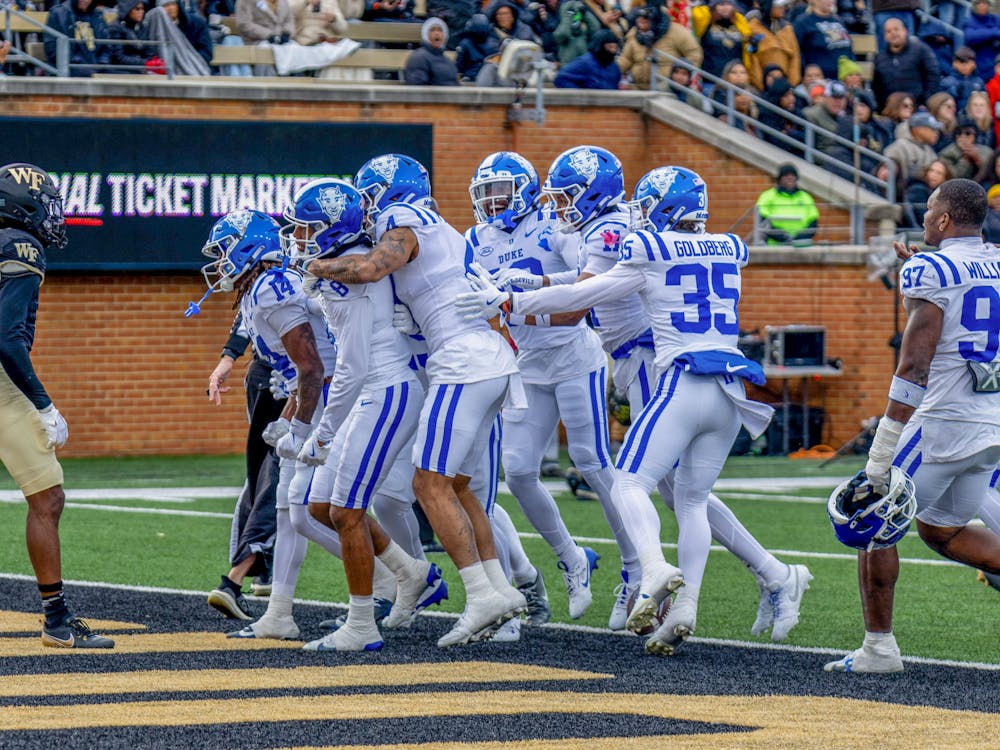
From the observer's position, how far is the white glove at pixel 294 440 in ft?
25.9

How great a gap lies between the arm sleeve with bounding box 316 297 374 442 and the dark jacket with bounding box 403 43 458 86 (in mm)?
12641

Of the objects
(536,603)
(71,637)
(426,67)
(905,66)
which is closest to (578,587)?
(536,603)

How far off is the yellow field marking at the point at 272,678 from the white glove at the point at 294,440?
102 cm

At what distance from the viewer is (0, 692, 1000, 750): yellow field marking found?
18.5 feet

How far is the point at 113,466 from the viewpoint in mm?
17906

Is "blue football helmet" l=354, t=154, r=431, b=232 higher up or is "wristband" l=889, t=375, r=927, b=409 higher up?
"blue football helmet" l=354, t=154, r=431, b=232

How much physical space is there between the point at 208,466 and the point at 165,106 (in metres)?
3.69

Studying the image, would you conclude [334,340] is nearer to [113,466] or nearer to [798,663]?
[798,663]

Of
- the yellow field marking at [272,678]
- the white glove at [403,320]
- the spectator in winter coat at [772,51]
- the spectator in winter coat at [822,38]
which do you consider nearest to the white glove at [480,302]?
the white glove at [403,320]

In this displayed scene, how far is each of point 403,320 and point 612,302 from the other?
1066mm

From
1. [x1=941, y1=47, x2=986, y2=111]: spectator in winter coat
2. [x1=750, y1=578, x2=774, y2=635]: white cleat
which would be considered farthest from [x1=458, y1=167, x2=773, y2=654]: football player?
[x1=941, y1=47, x2=986, y2=111]: spectator in winter coat

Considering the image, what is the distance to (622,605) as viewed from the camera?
863 centimetres

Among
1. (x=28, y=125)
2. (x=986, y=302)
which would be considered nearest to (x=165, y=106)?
(x=28, y=125)

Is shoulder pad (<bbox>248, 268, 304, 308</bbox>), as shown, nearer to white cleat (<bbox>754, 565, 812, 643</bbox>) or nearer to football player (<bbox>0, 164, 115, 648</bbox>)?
football player (<bbox>0, 164, 115, 648</bbox>)
